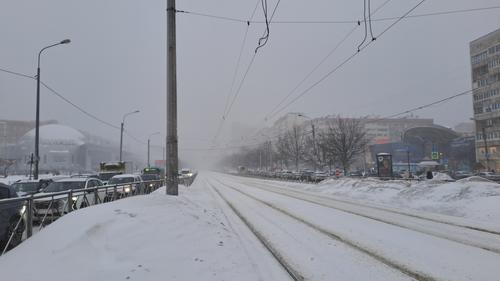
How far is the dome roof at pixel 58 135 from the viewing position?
164125mm

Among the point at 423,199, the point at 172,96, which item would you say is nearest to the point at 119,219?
the point at 172,96

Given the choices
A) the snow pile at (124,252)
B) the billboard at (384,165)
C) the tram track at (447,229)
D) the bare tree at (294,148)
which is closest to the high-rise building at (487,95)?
the bare tree at (294,148)

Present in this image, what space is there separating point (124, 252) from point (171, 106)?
10.7 metres

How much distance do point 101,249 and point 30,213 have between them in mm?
3053

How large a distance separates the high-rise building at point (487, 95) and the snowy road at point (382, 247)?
64.9 metres

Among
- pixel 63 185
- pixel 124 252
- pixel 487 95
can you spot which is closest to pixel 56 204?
pixel 124 252

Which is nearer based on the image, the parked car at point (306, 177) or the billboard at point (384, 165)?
the billboard at point (384, 165)

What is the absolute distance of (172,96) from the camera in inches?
675

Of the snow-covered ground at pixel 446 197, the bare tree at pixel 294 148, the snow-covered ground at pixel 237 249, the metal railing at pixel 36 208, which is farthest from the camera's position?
the bare tree at pixel 294 148

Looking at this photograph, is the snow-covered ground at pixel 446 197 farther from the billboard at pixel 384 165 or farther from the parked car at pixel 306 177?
the parked car at pixel 306 177

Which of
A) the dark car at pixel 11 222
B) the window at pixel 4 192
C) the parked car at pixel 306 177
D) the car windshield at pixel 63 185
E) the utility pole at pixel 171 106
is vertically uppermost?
the utility pole at pixel 171 106

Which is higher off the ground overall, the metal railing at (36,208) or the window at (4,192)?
the window at (4,192)

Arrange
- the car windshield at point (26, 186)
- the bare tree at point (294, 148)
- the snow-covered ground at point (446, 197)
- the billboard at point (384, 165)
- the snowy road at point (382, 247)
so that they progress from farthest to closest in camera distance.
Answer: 1. the bare tree at point (294, 148)
2. the billboard at point (384, 165)
3. the car windshield at point (26, 186)
4. the snow-covered ground at point (446, 197)
5. the snowy road at point (382, 247)

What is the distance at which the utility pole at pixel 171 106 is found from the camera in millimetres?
16875
